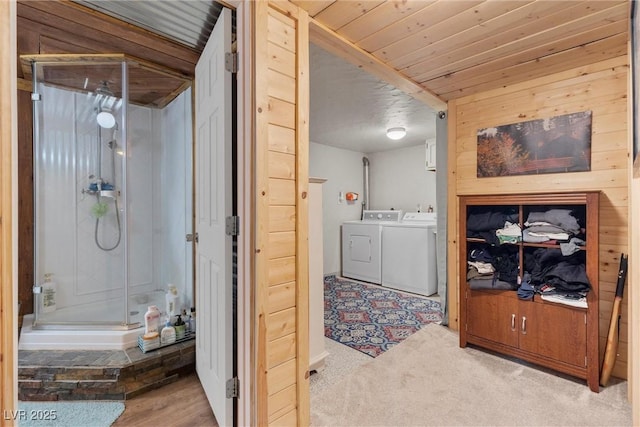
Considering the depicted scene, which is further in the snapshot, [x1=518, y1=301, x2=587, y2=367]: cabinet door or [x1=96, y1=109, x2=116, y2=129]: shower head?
[x1=96, y1=109, x2=116, y2=129]: shower head

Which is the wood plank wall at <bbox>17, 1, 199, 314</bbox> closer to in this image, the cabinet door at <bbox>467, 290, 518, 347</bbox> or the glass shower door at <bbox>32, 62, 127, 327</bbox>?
the glass shower door at <bbox>32, 62, 127, 327</bbox>

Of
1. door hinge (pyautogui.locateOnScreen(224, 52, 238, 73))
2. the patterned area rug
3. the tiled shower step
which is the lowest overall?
the patterned area rug

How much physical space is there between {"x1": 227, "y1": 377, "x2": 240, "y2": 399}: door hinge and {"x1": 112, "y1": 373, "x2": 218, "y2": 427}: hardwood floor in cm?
35

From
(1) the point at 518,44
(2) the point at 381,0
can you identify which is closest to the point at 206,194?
(2) the point at 381,0

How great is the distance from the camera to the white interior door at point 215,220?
1.35 m

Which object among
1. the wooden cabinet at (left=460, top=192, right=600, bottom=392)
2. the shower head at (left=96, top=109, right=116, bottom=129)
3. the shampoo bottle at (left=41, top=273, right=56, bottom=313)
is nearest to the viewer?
the wooden cabinet at (left=460, top=192, right=600, bottom=392)

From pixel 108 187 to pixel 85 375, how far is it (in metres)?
1.65

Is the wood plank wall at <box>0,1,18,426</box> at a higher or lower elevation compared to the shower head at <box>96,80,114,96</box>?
lower

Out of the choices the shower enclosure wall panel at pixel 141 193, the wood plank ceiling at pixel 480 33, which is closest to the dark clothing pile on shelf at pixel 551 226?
the wood plank ceiling at pixel 480 33

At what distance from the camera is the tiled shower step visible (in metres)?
1.66

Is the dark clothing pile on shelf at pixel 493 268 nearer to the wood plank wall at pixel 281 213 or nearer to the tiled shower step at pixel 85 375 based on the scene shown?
the wood plank wall at pixel 281 213

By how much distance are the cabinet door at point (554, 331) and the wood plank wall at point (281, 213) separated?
165cm

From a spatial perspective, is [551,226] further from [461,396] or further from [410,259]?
[410,259]

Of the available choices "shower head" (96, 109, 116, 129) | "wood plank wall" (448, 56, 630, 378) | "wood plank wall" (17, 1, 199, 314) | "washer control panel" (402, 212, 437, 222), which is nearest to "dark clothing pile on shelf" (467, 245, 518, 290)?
"wood plank wall" (448, 56, 630, 378)
